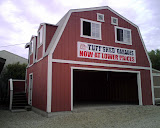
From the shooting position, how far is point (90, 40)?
957cm

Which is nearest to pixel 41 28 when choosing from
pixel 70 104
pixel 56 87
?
pixel 56 87

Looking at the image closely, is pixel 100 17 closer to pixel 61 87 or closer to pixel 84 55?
pixel 84 55

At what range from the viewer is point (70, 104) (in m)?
8.21

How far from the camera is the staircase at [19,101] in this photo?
35.1 feet

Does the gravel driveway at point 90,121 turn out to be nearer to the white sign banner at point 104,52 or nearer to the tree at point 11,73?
the white sign banner at point 104,52

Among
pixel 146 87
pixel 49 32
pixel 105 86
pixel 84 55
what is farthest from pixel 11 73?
pixel 146 87

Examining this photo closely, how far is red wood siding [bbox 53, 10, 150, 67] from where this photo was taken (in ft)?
28.2

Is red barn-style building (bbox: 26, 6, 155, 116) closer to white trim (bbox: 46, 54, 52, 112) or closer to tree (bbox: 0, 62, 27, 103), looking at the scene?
white trim (bbox: 46, 54, 52, 112)

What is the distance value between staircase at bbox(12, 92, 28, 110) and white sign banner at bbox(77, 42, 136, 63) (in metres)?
5.28

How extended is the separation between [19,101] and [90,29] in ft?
22.3

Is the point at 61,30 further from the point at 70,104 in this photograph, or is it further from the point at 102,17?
the point at 70,104

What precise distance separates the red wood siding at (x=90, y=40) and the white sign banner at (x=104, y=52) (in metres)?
0.20

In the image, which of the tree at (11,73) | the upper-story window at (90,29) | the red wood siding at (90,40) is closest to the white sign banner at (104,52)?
the red wood siding at (90,40)

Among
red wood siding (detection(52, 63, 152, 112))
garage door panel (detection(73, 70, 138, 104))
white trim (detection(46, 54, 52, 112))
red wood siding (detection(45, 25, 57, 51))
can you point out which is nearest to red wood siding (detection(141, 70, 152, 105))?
garage door panel (detection(73, 70, 138, 104))
